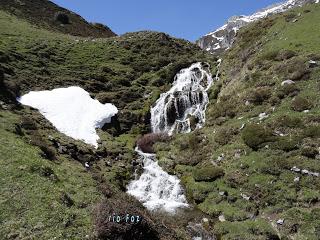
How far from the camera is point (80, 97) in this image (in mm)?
50250

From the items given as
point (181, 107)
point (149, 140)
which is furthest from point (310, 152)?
point (181, 107)

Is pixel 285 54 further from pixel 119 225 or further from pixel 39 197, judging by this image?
pixel 39 197

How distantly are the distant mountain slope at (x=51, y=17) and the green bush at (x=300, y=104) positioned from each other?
6405 cm

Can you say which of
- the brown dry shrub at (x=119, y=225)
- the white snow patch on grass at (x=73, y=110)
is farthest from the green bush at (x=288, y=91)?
the brown dry shrub at (x=119, y=225)

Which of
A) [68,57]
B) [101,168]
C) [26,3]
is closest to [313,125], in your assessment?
[101,168]

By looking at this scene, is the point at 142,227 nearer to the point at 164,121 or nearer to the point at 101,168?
the point at 101,168

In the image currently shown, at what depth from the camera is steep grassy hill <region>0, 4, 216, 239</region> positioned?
69.8 ft

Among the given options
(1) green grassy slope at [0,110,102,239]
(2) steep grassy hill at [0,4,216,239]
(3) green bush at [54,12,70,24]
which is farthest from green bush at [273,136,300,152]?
(3) green bush at [54,12,70,24]

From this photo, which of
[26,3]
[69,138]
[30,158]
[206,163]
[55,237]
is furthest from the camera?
[26,3]

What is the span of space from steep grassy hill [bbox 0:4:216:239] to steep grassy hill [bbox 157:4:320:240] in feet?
15.8

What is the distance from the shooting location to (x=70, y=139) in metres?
39.5

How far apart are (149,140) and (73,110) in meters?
9.37

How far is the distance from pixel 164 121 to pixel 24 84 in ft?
55.1

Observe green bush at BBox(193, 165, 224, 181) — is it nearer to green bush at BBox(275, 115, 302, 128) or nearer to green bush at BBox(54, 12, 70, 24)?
green bush at BBox(275, 115, 302, 128)
